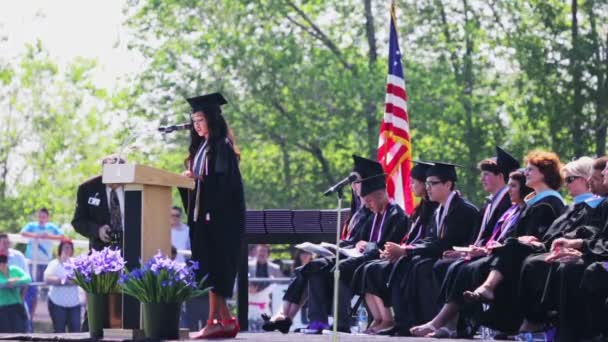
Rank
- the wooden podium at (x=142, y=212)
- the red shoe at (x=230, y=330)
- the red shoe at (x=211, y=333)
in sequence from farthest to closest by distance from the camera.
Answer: the red shoe at (x=230, y=330)
the red shoe at (x=211, y=333)
the wooden podium at (x=142, y=212)

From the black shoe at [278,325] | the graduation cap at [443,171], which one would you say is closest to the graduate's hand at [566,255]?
the graduation cap at [443,171]

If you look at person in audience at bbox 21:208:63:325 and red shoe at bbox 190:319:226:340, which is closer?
red shoe at bbox 190:319:226:340

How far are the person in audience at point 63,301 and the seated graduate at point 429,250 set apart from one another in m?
5.81

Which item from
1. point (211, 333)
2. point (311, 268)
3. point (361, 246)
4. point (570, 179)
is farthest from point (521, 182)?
point (211, 333)

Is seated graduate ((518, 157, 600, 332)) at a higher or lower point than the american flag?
lower

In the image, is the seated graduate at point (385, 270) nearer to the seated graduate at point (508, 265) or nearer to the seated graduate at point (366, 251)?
the seated graduate at point (366, 251)

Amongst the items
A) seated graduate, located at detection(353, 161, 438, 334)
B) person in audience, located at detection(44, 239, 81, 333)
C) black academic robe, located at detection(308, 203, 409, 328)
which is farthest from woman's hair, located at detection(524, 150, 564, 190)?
person in audience, located at detection(44, 239, 81, 333)

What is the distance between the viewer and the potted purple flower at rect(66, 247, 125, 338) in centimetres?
1107

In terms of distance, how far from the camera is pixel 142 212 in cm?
1099

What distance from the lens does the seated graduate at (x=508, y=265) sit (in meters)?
11.3

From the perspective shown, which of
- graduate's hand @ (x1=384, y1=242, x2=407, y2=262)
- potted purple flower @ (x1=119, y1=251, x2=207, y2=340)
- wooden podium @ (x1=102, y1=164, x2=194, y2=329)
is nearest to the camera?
potted purple flower @ (x1=119, y1=251, x2=207, y2=340)

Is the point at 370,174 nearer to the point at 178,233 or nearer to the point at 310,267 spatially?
the point at 310,267

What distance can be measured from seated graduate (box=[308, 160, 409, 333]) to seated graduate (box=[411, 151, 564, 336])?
49.5 inches

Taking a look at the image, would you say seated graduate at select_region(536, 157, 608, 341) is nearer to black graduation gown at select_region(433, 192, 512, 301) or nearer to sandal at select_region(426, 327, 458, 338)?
sandal at select_region(426, 327, 458, 338)
